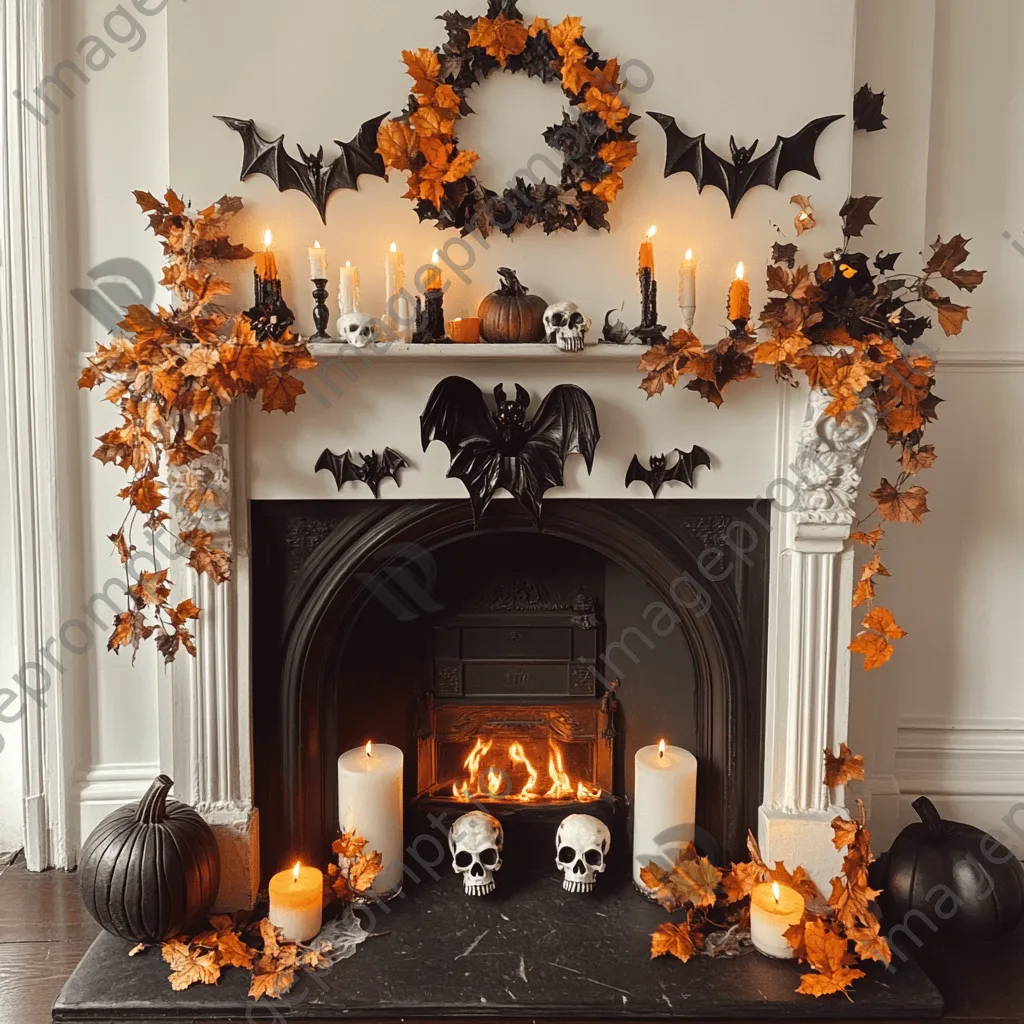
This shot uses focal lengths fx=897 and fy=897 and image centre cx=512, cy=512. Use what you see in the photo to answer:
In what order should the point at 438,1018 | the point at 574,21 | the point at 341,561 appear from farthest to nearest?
the point at 341,561 → the point at 574,21 → the point at 438,1018

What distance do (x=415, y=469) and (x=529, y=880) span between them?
1015 millimetres

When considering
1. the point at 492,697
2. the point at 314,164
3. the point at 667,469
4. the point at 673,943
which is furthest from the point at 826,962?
the point at 314,164

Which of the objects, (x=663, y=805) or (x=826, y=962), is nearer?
(x=826, y=962)

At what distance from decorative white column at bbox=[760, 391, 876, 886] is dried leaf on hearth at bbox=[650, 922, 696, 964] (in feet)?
0.97

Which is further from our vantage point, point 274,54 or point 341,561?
point 341,561

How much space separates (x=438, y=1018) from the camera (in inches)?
66.5

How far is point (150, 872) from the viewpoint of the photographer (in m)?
1.78

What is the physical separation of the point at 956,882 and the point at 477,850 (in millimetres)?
1047

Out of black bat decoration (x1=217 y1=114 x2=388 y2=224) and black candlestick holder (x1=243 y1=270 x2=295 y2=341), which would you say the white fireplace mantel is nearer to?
black candlestick holder (x1=243 y1=270 x2=295 y2=341)

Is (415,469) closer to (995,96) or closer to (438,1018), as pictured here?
(438,1018)

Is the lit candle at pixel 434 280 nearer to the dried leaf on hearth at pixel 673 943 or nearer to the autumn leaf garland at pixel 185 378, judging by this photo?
the autumn leaf garland at pixel 185 378

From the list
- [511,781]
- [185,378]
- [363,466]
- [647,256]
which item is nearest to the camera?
[185,378]

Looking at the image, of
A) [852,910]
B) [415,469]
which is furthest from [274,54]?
[852,910]

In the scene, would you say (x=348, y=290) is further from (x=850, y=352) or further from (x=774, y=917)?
(x=774, y=917)
